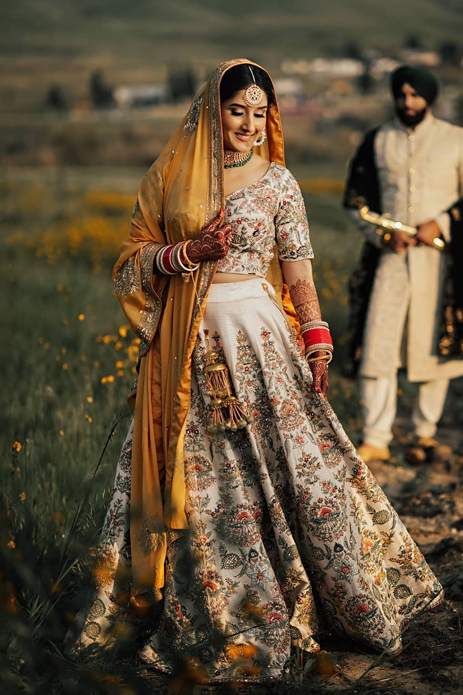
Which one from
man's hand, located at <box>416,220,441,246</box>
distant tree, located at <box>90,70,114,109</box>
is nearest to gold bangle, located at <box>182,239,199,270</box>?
man's hand, located at <box>416,220,441,246</box>

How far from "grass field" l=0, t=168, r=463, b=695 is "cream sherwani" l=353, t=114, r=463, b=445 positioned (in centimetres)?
66

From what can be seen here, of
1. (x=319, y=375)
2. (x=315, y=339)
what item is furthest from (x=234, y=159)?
(x=319, y=375)

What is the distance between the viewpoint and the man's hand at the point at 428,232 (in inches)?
208

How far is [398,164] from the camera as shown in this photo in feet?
17.5

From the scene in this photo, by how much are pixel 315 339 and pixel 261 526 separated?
0.72 meters

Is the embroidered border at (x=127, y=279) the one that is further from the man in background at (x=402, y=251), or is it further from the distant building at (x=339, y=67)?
the distant building at (x=339, y=67)

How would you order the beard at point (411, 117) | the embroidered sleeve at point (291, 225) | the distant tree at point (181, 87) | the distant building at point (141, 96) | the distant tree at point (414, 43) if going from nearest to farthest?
1. the embroidered sleeve at point (291, 225)
2. the beard at point (411, 117)
3. the distant tree at point (181, 87)
4. the distant building at point (141, 96)
5. the distant tree at point (414, 43)

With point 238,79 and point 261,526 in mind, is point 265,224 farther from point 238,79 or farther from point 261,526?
point 261,526

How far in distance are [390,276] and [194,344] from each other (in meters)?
2.83

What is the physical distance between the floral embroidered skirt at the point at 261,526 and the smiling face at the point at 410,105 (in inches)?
111

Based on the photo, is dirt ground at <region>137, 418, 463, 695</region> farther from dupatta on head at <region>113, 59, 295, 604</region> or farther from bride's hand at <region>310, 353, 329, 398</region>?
bride's hand at <region>310, 353, 329, 398</region>

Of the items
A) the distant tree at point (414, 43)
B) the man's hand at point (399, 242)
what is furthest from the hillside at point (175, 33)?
the man's hand at point (399, 242)

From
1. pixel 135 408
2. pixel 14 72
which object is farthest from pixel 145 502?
pixel 14 72

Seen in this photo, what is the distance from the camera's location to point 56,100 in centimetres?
3522
